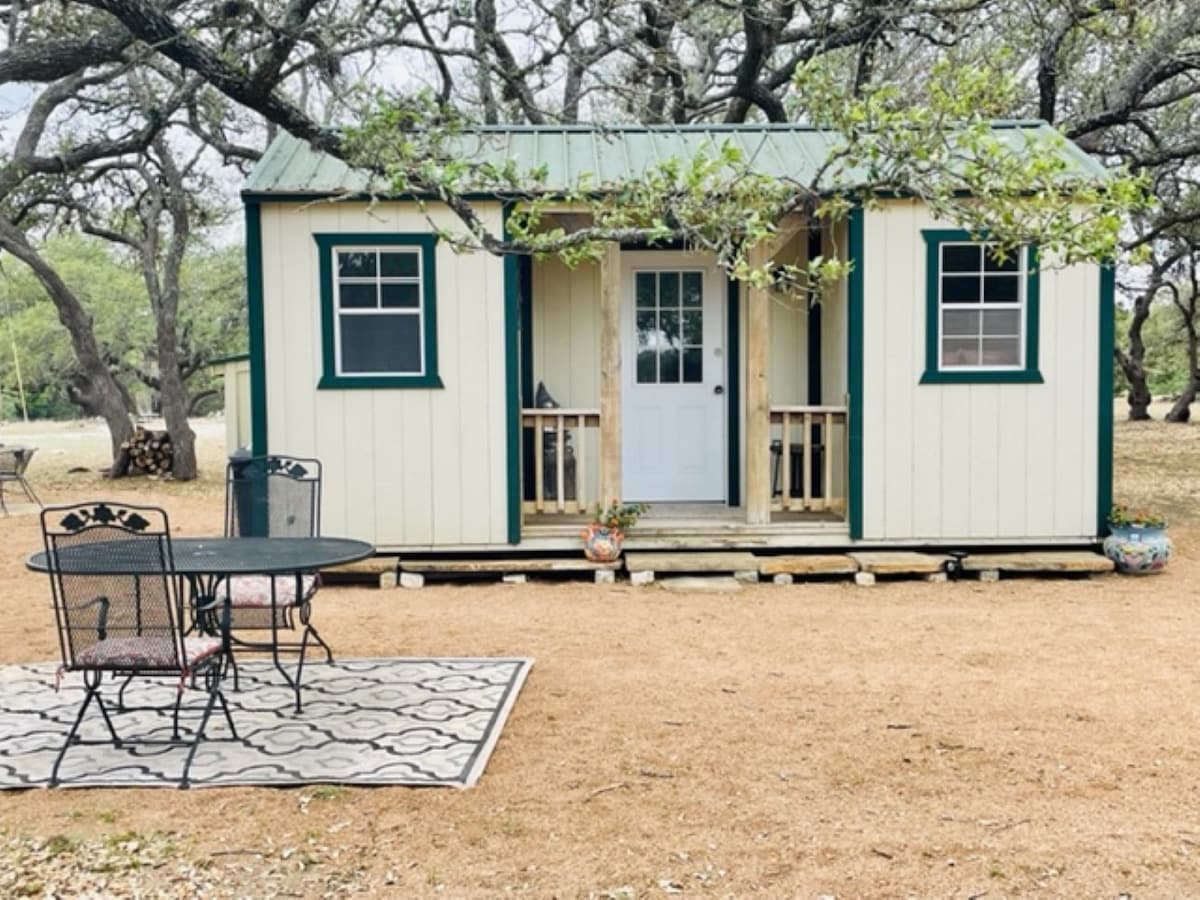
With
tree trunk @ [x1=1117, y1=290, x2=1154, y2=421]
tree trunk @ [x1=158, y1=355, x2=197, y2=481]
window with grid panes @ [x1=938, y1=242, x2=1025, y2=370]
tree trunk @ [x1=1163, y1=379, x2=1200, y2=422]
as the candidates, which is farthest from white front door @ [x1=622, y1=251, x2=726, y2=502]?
tree trunk @ [x1=1163, y1=379, x2=1200, y2=422]

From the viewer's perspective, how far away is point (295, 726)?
4.15m

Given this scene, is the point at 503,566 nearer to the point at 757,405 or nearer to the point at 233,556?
the point at 757,405

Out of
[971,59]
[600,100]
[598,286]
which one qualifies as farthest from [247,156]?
[971,59]

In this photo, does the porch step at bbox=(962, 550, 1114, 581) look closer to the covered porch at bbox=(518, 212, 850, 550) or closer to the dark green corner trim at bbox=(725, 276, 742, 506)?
the covered porch at bbox=(518, 212, 850, 550)

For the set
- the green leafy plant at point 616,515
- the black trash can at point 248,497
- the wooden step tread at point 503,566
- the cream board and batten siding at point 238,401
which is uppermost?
the cream board and batten siding at point 238,401

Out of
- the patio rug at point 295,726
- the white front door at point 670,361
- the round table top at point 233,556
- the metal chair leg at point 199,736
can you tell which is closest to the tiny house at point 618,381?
the white front door at point 670,361

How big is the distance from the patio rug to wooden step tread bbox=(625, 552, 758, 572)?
2257 millimetres

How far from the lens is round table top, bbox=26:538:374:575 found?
355 centimetres

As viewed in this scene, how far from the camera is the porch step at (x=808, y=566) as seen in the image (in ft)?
23.7

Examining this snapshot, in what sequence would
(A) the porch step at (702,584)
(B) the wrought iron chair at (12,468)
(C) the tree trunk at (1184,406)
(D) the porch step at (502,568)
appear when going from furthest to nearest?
1. (C) the tree trunk at (1184,406)
2. (B) the wrought iron chair at (12,468)
3. (D) the porch step at (502,568)
4. (A) the porch step at (702,584)

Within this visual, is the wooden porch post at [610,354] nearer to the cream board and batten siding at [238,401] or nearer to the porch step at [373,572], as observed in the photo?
the porch step at [373,572]

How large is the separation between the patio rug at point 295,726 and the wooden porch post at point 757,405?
115 inches

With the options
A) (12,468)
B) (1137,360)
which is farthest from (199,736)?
Answer: (1137,360)

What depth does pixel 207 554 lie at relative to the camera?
4152 millimetres
